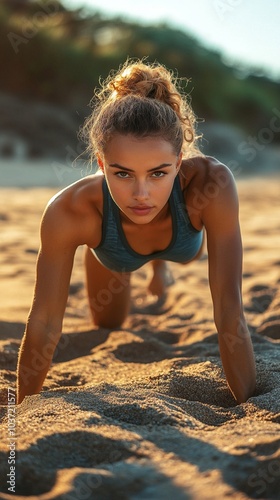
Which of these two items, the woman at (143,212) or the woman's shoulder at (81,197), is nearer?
the woman at (143,212)

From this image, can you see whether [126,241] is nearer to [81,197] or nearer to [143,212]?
[81,197]

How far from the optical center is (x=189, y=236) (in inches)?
127

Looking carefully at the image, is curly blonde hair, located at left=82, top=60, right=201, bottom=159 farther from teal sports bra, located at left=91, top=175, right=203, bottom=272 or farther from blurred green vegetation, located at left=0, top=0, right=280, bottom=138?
blurred green vegetation, located at left=0, top=0, right=280, bottom=138

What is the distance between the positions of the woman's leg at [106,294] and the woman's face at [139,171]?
121 cm

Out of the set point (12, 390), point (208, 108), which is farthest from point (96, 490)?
point (208, 108)

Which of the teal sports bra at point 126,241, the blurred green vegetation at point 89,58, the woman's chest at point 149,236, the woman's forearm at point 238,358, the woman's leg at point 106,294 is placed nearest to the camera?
the woman's forearm at point 238,358

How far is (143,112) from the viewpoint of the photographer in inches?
103

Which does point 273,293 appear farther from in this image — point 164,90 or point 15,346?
point 164,90

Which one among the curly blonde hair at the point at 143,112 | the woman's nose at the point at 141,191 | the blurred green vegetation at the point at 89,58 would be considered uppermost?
the blurred green vegetation at the point at 89,58

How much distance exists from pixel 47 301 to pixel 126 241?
0.49 metres

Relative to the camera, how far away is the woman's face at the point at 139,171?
8.41 feet

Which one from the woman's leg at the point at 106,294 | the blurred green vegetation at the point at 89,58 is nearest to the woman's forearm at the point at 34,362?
the woman's leg at the point at 106,294

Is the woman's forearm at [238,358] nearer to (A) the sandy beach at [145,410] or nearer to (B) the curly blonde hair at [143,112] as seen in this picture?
(A) the sandy beach at [145,410]

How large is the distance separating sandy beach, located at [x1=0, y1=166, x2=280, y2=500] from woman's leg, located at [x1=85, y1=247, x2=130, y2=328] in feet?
0.24
